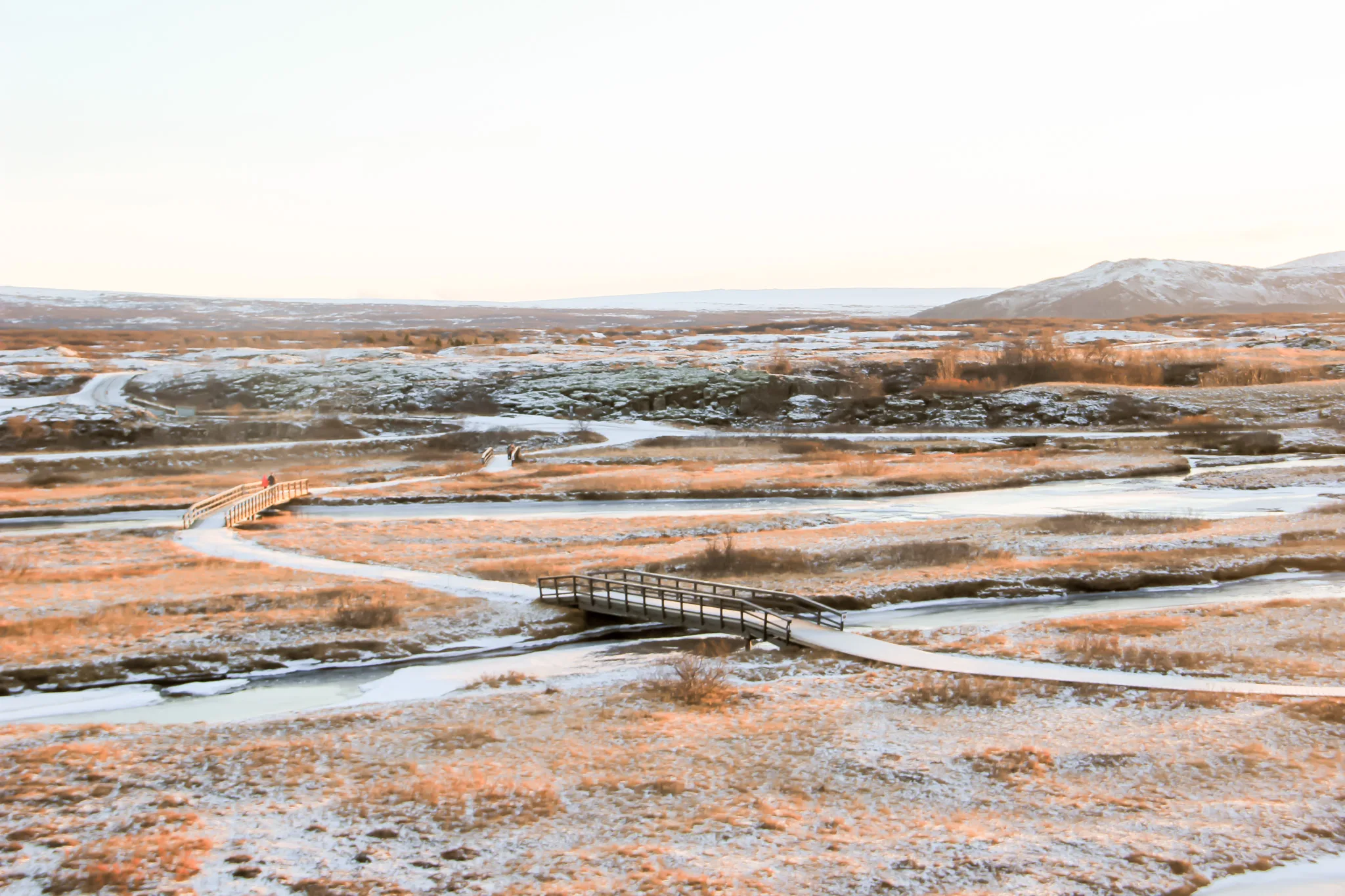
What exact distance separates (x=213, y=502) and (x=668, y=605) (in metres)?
24.5

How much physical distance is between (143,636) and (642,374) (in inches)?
2441

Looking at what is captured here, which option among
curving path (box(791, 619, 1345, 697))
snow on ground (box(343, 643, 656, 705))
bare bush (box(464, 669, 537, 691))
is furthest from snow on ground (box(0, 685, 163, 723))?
curving path (box(791, 619, 1345, 697))

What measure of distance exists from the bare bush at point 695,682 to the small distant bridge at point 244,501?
23.7 metres

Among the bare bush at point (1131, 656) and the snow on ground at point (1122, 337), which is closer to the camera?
the bare bush at point (1131, 656)

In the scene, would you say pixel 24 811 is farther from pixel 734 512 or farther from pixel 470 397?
pixel 470 397

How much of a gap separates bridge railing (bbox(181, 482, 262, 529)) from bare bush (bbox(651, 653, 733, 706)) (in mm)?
24695

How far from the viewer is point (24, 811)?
14.4 m

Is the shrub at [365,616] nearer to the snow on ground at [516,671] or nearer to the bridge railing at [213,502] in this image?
the snow on ground at [516,671]

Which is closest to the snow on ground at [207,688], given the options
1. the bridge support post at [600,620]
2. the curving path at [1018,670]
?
the bridge support post at [600,620]

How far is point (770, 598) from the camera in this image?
26.1 metres

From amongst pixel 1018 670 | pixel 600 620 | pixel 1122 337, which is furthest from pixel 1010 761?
pixel 1122 337

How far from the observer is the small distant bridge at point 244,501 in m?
38.2

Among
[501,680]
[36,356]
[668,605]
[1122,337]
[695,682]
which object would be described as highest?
[1122,337]

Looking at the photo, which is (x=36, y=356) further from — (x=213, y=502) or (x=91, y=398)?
(x=213, y=502)
